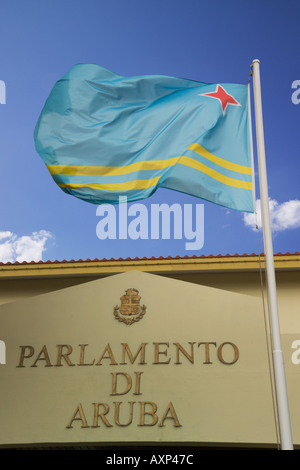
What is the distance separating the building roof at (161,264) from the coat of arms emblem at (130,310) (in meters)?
2.22

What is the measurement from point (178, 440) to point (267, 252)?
382cm

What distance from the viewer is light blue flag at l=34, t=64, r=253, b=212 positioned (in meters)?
7.81

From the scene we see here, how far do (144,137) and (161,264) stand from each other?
13.9ft

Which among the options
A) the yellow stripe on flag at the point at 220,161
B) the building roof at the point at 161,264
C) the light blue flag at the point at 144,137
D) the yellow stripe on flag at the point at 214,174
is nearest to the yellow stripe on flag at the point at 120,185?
the light blue flag at the point at 144,137

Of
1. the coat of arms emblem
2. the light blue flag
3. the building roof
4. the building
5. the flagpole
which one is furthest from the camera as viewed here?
the building roof

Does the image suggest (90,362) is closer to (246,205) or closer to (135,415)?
(135,415)

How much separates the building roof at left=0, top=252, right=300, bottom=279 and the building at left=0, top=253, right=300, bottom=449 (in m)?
2.09

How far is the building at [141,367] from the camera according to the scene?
28.9ft

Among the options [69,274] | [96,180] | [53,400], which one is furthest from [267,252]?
[69,274]

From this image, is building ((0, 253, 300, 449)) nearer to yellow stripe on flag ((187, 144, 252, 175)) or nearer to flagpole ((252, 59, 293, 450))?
yellow stripe on flag ((187, 144, 252, 175))

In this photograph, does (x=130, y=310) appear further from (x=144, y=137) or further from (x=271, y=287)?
(x=271, y=287)

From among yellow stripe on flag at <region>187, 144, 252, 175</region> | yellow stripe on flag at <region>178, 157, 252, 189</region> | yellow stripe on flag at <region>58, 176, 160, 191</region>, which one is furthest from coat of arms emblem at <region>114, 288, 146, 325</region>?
yellow stripe on flag at <region>187, 144, 252, 175</region>

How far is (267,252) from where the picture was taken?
Answer: 6.73m

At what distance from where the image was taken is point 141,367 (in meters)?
9.24
